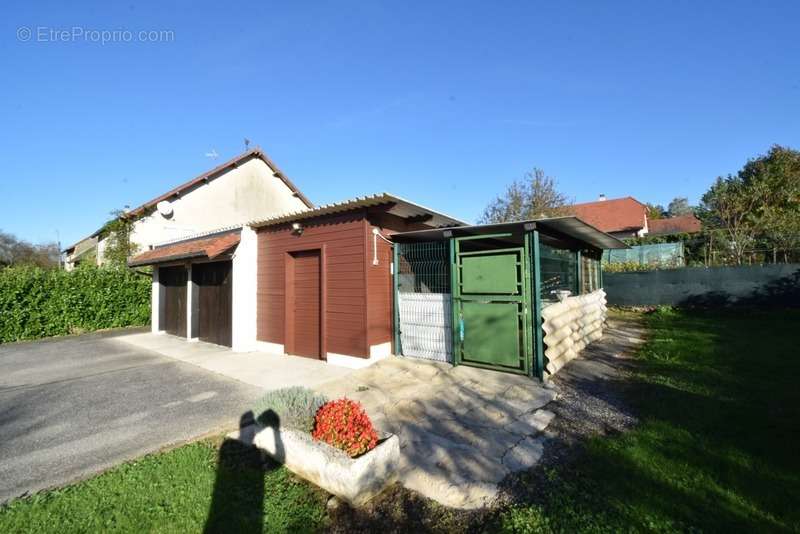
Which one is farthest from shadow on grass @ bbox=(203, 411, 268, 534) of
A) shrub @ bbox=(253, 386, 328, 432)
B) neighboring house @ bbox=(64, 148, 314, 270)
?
neighboring house @ bbox=(64, 148, 314, 270)

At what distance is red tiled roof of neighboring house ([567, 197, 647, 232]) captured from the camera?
29.0 metres

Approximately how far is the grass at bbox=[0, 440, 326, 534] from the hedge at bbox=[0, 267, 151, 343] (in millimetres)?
13384

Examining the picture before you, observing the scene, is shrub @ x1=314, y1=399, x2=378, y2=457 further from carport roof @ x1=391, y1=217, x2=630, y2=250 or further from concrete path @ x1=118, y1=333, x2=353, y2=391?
carport roof @ x1=391, y1=217, x2=630, y2=250

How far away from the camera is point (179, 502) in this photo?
2.91 metres

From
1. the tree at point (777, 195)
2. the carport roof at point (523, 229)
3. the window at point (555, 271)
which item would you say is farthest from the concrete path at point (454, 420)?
the tree at point (777, 195)

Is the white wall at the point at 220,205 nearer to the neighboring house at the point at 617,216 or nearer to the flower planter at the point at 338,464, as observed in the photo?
the flower planter at the point at 338,464

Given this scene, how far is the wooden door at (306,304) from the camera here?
8.05 meters

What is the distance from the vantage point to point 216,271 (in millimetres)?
10188

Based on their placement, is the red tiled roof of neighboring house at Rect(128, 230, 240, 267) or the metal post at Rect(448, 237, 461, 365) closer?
the metal post at Rect(448, 237, 461, 365)

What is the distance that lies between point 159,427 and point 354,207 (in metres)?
4.65

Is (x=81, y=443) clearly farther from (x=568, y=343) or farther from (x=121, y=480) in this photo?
(x=568, y=343)

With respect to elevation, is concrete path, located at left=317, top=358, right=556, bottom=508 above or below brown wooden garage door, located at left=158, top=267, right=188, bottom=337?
below

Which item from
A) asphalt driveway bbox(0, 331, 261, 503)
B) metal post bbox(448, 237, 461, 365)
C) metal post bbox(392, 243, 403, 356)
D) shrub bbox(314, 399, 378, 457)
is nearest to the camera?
shrub bbox(314, 399, 378, 457)

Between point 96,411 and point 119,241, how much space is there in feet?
46.1
